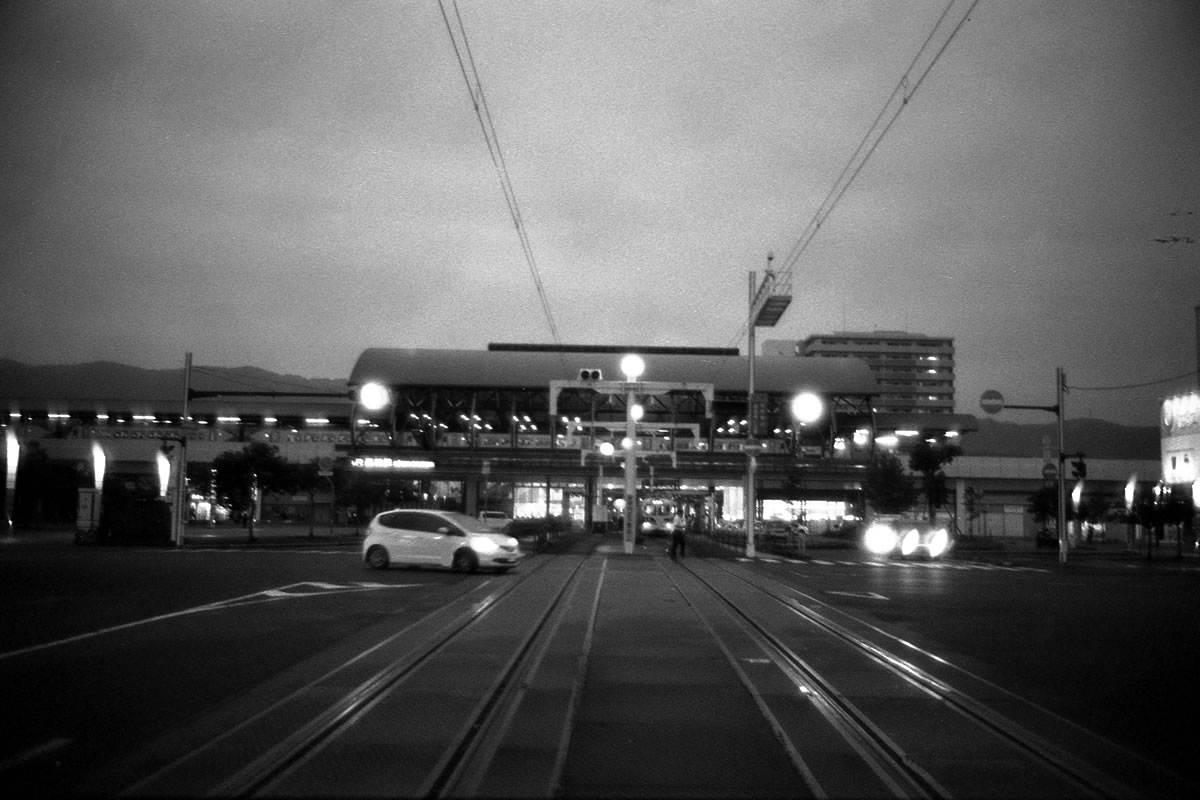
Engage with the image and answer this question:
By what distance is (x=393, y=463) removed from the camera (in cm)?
6969

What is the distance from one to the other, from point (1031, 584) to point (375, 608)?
18236mm

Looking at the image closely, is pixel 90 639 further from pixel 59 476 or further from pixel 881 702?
pixel 59 476

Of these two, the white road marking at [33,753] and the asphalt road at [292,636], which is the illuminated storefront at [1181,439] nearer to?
the asphalt road at [292,636]

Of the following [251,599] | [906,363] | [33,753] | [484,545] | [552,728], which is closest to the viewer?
[33,753]

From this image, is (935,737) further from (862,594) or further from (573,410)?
(573,410)

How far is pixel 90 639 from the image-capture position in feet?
43.4

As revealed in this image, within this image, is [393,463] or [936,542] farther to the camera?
[393,463]

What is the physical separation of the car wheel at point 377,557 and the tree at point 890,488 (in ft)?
141

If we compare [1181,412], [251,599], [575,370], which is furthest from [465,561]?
[1181,412]

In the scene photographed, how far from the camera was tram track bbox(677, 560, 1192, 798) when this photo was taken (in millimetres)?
7180

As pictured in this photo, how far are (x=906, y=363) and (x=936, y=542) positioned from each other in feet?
481

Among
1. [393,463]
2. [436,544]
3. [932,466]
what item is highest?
[393,463]

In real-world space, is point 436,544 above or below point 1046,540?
above

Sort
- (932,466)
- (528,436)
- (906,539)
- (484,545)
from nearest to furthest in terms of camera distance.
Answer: (484,545), (906,539), (932,466), (528,436)
